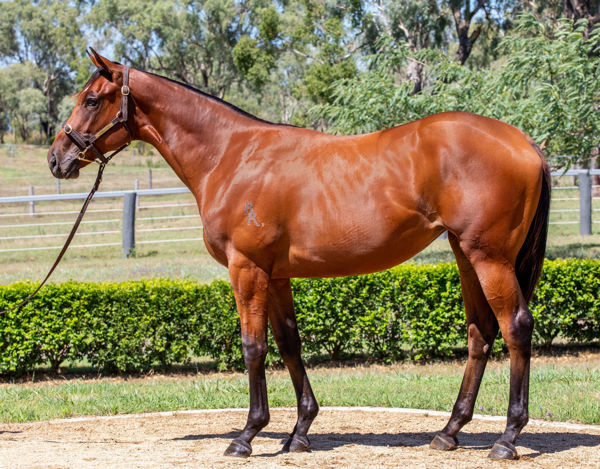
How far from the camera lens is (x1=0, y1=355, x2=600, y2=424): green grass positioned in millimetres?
6391

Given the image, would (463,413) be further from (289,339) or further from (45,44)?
(45,44)

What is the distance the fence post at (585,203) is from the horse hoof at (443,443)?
14510 millimetres

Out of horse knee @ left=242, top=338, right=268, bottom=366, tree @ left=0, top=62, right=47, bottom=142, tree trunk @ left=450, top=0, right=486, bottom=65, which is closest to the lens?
horse knee @ left=242, top=338, right=268, bottom=366

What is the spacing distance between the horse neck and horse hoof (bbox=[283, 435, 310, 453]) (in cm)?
185

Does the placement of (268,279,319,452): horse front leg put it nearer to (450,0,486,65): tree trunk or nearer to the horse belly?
the horse belly

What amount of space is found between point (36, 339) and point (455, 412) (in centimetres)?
559

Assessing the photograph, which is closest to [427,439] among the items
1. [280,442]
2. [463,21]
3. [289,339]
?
[280,442]

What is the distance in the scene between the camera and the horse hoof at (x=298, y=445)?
196 inches

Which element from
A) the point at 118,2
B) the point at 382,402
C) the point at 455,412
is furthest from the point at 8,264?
the point at 118,2

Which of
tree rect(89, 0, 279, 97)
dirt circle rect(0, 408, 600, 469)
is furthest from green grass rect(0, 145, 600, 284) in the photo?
tree rect(89, 0, 279, 97)

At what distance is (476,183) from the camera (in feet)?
14.6

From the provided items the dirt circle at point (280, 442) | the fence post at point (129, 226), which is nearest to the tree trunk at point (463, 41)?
the fence post at point (129, 226)

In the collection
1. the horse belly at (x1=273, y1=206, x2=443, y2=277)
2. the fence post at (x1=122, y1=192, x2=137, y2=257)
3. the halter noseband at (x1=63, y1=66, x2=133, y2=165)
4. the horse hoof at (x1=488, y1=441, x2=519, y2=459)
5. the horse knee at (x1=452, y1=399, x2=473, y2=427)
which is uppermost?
the halter noseband at (x1=63, y1=66, x2=133, y2=165)

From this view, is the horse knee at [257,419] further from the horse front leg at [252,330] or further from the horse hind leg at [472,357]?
the horse hind leg at [472,357]
